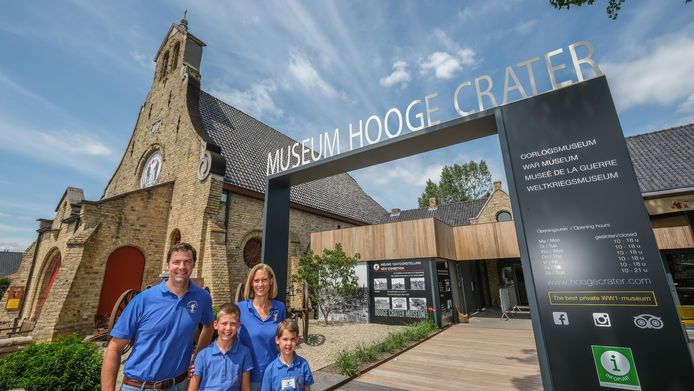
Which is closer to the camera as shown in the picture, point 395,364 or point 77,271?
point 395,364

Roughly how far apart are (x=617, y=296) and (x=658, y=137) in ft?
52.0

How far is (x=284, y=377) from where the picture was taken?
2.57 metres

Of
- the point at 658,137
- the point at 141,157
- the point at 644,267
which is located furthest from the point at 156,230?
the point at 658,137

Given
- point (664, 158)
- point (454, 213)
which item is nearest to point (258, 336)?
point (664, 158)

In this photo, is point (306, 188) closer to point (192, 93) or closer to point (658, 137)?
point (192, 93)

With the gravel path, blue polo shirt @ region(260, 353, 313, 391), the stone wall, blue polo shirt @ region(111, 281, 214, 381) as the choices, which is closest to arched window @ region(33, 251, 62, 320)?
the stone wall

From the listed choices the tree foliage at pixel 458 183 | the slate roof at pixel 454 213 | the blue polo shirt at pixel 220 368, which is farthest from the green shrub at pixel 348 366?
the tree foliage at pixel 458 183

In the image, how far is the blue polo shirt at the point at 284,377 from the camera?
8.29ft

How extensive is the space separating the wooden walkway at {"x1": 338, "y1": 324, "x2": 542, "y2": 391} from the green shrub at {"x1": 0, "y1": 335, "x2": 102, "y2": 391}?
149 inches

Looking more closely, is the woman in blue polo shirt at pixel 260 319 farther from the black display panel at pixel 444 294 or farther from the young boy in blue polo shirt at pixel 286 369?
the black display panel at pixel 444 294

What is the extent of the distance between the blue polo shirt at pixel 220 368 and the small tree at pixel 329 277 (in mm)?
9247

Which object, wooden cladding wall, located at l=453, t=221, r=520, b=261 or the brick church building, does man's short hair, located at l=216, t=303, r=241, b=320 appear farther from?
wooden cladding wall, located at l=453, t=221, r=520, b=261

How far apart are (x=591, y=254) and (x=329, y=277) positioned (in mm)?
10218

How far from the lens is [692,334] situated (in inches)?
328
